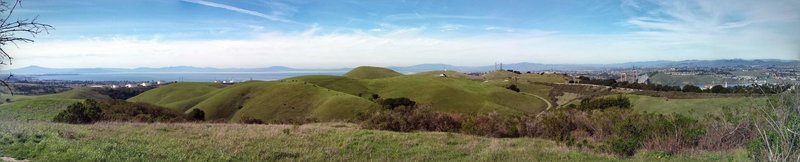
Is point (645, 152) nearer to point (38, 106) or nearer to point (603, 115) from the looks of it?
point (603, 115)

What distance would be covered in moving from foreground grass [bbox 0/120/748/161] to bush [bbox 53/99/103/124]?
496 inches

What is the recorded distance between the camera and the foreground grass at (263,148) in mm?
11430

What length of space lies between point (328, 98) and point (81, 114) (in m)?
41.2

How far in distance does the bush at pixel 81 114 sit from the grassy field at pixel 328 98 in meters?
26.8

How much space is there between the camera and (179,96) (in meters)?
97.6

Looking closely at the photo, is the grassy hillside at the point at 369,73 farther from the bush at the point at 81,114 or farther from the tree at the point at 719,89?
the bush at the point at 81,114

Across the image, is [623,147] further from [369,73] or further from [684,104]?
[369,73]

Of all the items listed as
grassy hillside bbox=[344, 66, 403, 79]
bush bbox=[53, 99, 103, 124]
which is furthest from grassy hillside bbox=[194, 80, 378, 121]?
grassy hillside bbox=[344, 66, 403, 79]

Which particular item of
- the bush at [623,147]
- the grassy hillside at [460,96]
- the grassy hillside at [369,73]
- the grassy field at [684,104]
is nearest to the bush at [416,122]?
the bush at [623,147]

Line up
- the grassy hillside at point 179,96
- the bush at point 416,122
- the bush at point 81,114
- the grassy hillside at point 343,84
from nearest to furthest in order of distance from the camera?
the bush at point 416,122
the bush at point 81,114
the grassy hillside at point 179,96
the grassy hillside at point 343,84

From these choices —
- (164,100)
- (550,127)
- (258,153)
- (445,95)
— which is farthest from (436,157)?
(164,100)

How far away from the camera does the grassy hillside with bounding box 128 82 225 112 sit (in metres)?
88.4

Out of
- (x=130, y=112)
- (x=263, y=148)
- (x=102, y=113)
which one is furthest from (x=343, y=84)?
(x=263, y=148)

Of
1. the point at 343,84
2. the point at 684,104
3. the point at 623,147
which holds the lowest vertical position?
the point at 343,84
